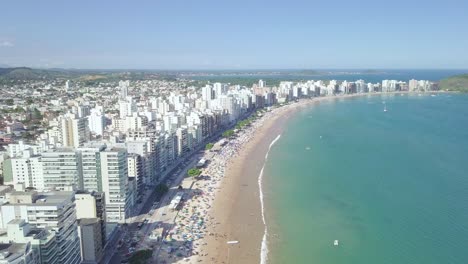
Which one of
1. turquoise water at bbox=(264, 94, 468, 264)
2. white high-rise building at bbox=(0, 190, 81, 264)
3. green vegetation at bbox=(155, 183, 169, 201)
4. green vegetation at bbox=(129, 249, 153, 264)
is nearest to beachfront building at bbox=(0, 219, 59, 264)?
white high-rise building at bbox=(0, 190, 81, 264)

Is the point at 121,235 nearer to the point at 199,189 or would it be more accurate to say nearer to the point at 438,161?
the point at 199,189

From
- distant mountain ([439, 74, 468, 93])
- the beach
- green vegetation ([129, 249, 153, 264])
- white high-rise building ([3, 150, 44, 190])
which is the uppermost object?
distant mountain ([439, 74, 468, 93])

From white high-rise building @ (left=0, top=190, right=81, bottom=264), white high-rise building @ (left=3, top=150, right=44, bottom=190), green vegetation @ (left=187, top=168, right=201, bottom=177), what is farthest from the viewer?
green vegetation @ (left=187, top=168, right=201, bottom=177)

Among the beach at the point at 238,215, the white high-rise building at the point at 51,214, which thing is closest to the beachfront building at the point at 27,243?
the white high-rise building at the point at 51,214

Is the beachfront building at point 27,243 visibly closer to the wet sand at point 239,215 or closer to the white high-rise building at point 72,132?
the wet sand at point 239,215

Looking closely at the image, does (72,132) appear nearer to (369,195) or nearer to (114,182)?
(114,182)

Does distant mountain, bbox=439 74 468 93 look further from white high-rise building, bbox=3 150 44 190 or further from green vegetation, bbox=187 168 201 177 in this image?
white high-rise building, bbox=3 150 44 190

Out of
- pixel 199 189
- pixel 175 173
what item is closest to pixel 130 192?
pixel 199 189

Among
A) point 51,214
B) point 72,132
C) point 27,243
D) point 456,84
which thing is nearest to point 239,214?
point 51,214
